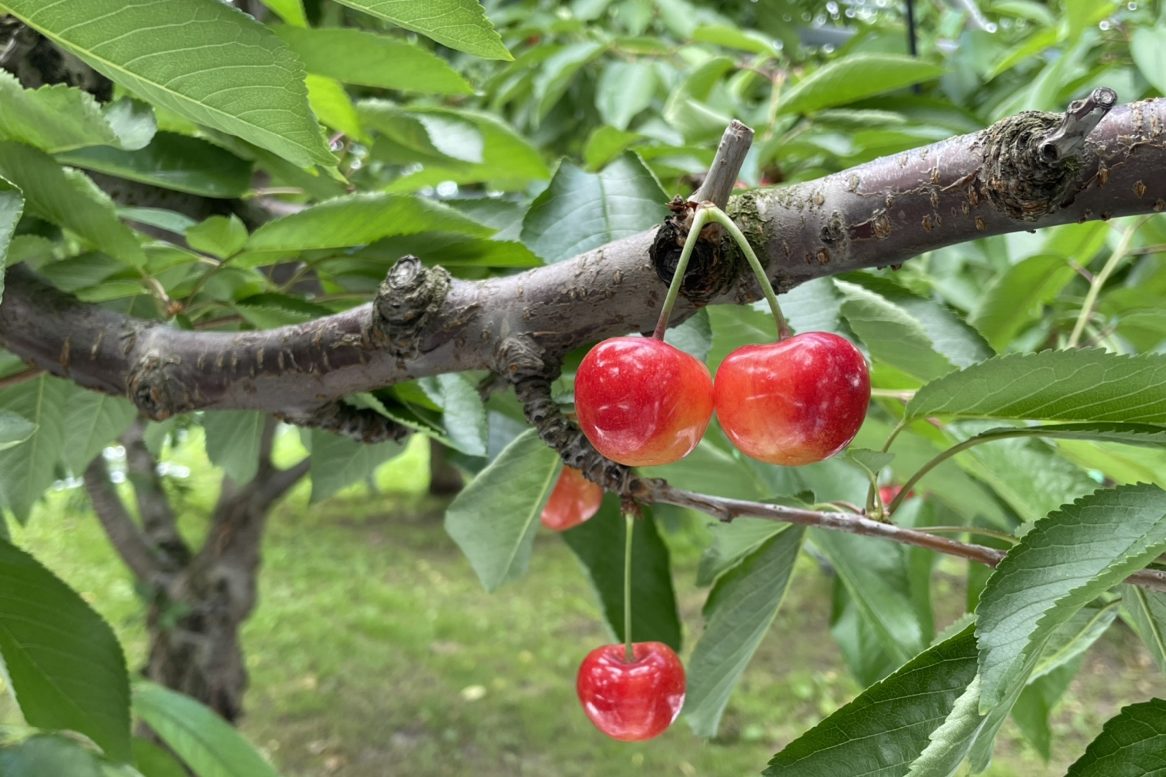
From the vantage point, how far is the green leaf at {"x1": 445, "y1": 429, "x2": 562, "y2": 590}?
70cm

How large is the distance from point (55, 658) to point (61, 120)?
0.40 meters

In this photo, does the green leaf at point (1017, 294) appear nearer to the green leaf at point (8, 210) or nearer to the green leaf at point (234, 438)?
the green leaf at point (234, 438)

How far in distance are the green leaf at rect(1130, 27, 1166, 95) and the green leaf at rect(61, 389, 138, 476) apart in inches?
54.0

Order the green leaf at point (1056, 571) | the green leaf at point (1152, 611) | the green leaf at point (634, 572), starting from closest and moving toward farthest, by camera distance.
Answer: the green leaf at point (1056, 571)
the green leaf at point (1152, 611)
the green leaf at point (634, 572)

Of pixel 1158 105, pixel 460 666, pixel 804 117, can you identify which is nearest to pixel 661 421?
pixel 1158 105

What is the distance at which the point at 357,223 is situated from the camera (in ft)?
2.20

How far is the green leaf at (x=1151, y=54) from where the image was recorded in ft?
3.95

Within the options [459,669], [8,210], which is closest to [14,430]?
[8,210]

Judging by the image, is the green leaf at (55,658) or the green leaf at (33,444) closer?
the green leaf at (55,658)

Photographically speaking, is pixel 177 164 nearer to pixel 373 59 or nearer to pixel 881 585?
pixel 373 59

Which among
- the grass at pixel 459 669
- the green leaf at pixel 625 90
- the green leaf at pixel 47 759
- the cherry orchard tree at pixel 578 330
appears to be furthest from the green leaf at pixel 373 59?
the grass at pixel 459 669

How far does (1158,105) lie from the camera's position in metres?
0.37

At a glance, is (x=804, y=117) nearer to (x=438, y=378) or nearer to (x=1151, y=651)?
(x=438, y=378)

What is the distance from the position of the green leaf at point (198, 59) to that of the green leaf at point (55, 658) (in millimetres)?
410
